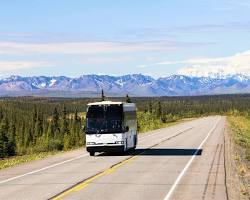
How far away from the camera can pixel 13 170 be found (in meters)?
27.7

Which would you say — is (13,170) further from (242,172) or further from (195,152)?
(195,152)

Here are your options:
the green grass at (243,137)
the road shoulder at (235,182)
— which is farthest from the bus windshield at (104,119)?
the green grass at (243,137)

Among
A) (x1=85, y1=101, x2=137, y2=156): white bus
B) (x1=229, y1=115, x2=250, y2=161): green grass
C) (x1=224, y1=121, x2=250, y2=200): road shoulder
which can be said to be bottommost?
(x1=229, y1=115, x2=250, y2=161): green grass

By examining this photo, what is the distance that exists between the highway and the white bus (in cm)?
68

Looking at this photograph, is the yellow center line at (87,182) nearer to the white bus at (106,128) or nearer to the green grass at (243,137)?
the white bus at (106,128)

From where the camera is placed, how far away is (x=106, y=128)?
34.5 m

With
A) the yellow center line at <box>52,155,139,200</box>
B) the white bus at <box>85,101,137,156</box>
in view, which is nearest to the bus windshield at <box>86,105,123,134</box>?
the white bus at <box>85,101,137,156</box>

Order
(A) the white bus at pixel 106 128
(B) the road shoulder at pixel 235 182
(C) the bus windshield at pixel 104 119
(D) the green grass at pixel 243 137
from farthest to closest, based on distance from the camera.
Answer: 1. (D) the green grass at pixel 243 137
2. (C) the bus windshield at pixel 104 119
3. (A) the white bus at pixel 106 128
4. (B) the road shoulder at pixel 235 182

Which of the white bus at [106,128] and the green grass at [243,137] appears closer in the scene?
the white bus at [106,128]

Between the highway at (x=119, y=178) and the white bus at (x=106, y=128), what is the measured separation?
68 cm

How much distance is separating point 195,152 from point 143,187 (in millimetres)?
18044

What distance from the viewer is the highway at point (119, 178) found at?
736 inches

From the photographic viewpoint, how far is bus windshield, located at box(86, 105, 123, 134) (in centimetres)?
3444

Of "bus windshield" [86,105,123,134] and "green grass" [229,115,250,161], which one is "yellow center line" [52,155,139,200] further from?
"green grass" [229,115,250,161]
